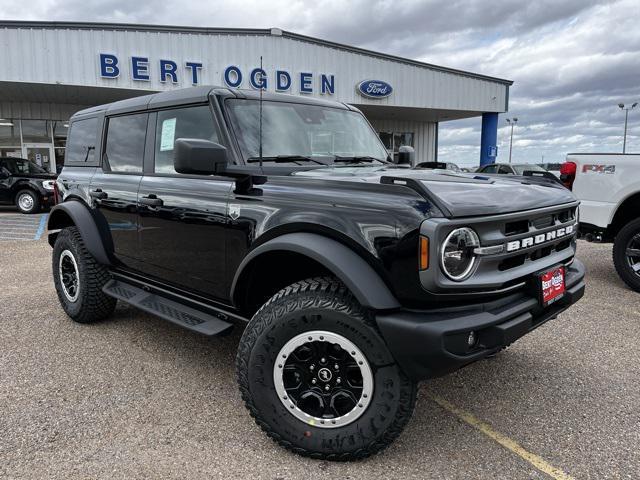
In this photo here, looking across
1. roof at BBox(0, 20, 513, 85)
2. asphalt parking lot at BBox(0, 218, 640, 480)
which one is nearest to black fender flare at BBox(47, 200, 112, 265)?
asphalt parking lot at BBox(0, 218, 640, 480)

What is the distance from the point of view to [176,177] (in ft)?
10.7

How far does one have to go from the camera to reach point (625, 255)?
17.7ft

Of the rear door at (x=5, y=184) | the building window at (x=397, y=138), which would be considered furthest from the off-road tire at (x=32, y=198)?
the building window at (x=397, y=138)

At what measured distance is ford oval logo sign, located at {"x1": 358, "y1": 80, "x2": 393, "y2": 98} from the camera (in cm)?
1934

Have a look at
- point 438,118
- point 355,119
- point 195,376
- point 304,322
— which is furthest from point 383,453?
point 438,118

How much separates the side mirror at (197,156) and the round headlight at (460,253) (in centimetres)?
129

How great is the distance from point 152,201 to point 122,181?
21.8 inches

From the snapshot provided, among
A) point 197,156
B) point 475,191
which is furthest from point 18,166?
point 475,191

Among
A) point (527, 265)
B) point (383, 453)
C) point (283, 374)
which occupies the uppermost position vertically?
point (527, 265)

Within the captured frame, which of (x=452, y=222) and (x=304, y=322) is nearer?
(x=452, y=222)

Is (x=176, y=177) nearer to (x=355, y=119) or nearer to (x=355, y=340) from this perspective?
(x=355, y=119)

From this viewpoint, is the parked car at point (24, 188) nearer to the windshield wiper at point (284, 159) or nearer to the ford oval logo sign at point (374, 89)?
the ford oval logo sign at point (374, 89)

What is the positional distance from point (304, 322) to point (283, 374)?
1.00 feet

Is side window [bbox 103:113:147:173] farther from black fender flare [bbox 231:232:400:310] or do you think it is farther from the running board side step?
black fender flare [bbox 231:232:400:310]
